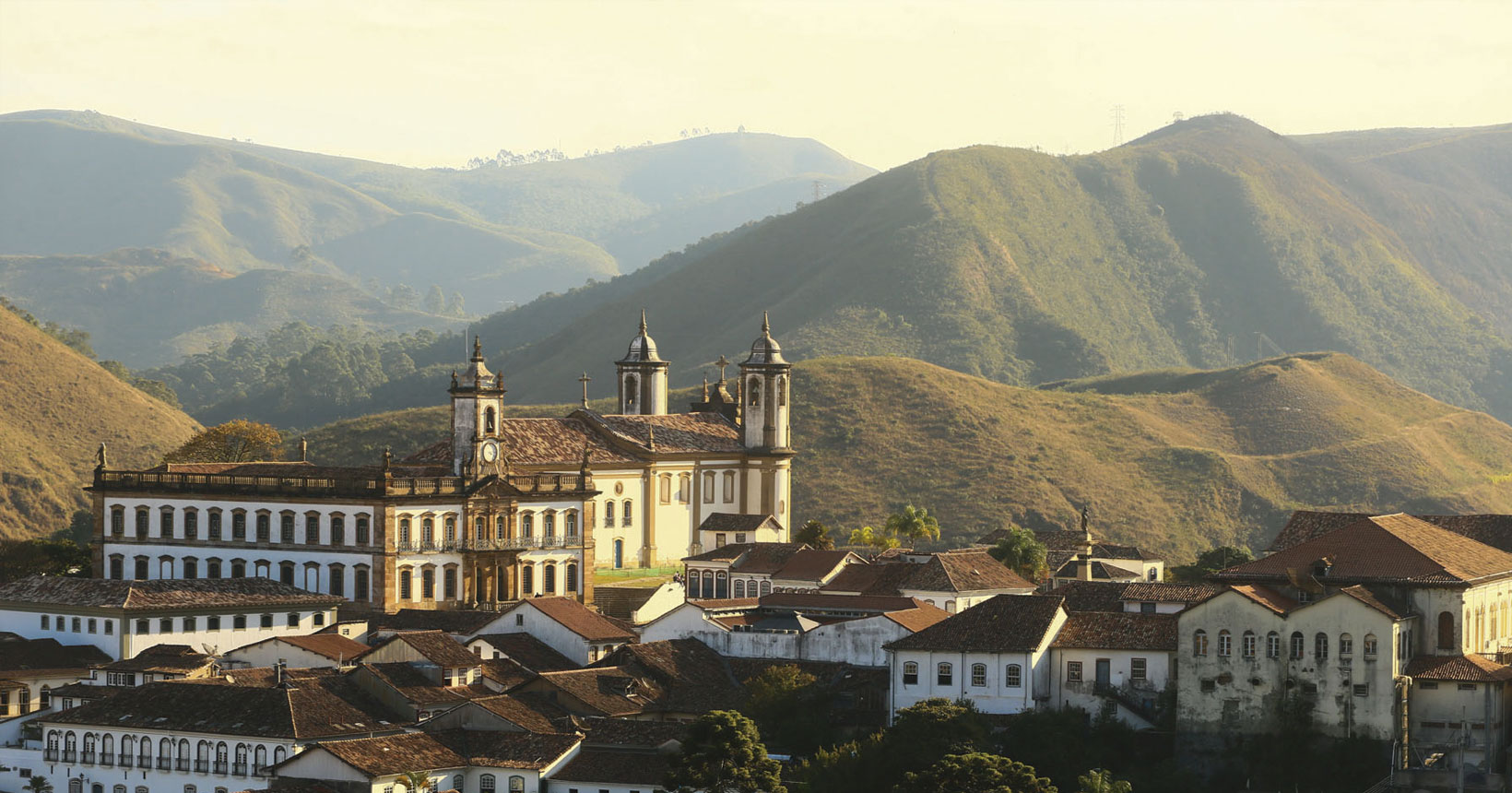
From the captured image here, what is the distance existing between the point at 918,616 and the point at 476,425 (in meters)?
22.4

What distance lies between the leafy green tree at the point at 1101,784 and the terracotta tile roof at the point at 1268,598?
23.3ft

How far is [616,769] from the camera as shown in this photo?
58.8 meters

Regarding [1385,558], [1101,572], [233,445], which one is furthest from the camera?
[233,445]

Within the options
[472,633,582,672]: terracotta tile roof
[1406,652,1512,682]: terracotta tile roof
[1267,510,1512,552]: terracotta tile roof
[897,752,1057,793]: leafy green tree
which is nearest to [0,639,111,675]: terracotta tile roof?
[472,633,582,672]: terracotta tile roof

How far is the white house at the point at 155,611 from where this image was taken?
74438 mm

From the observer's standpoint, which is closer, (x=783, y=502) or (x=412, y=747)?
(x=412, y=747)

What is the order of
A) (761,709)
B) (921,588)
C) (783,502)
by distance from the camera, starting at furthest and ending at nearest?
1. (783,502)
2. (921,588)
3. (761,709)

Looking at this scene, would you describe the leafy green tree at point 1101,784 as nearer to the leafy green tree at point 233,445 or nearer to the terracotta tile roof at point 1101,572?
the terracotta tile roof at point 1101,572

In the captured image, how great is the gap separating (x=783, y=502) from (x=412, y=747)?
46.9 metres

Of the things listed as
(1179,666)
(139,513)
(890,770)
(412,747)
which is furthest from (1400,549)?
(139,513)

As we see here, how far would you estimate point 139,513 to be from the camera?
86.1m

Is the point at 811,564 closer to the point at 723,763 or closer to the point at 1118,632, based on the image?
the point at 1118,632

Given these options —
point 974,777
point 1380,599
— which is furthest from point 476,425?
point 974,777

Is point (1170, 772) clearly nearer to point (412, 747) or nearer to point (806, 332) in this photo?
point (412, 747)
